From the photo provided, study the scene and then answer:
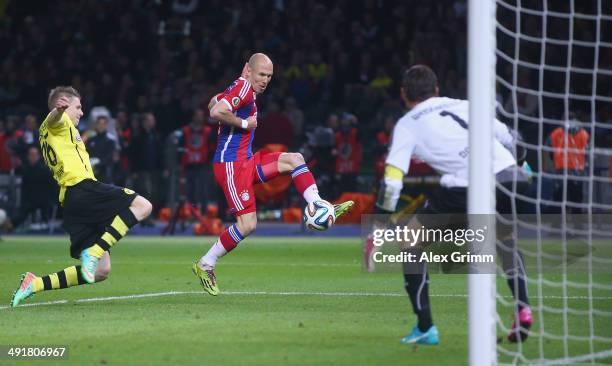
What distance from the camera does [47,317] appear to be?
9.30m

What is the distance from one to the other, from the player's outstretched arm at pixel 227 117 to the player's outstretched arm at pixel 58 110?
4.93ft

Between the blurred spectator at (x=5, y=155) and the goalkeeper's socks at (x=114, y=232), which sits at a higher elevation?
the goalkeeper's socks at (x=114, y=232)

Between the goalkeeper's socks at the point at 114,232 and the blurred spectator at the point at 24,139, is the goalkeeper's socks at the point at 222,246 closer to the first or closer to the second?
the goalkeeper's socks at the point at 114,232

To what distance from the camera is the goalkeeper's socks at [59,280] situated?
10.0m

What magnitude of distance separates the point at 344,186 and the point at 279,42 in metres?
5.80

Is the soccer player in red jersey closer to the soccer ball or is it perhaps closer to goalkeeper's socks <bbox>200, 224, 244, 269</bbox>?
goalkeeper's socks <bbox>200, 224, 244, 269</bbox>

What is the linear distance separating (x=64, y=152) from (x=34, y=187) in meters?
11.8

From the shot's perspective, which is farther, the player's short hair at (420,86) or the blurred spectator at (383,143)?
the blurred spectator at (383,143)

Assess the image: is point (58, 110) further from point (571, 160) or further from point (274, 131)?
point (274, 131)

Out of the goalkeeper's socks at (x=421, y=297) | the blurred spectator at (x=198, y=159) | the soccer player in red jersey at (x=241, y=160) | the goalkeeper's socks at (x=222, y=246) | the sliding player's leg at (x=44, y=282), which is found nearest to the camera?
the goalkeeper's socks at (x=421, y=297)

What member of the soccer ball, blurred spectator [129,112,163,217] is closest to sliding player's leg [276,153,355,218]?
the soccer ball

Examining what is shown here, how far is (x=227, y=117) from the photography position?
10961mm

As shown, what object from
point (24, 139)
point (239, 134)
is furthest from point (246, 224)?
point (24, 139)

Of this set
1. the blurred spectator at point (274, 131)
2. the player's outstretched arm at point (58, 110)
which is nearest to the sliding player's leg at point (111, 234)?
the player's outstretched arm at point (58, 110)
